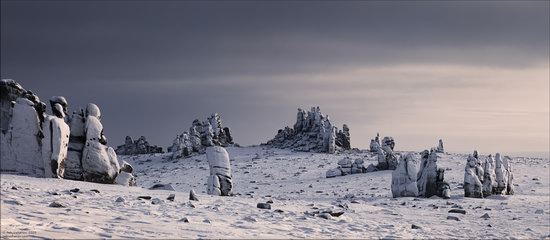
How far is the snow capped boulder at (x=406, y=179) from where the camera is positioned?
31.8 metres

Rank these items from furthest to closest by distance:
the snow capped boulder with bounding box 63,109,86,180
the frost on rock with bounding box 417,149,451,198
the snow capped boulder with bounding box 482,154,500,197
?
the snow capped boulder with bounding box 482,154,500,197, the frost on rock with bounding box 417,149,451,198, the snow capped boulder with bounding box 63,109,86,180

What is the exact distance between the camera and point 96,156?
915 inches

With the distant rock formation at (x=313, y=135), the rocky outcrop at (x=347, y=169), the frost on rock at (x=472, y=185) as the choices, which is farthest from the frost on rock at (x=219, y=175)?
the distant rock formation at (x=313, y=135)

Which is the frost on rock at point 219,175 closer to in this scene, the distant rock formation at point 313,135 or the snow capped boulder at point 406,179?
the snow capped boulder at point 406,179

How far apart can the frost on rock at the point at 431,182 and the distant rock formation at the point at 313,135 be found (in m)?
30.4

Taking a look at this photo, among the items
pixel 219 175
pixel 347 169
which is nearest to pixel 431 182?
pixel 219 175

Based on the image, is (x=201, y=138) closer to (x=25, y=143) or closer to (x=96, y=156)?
(x=96, y=156)

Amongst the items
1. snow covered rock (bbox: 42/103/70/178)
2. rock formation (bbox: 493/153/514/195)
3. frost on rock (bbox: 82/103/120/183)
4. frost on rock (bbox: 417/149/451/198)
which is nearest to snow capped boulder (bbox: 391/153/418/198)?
frost on rock (bbox: 417/149/451/198)

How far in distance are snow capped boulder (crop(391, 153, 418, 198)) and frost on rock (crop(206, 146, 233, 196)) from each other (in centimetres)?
1073

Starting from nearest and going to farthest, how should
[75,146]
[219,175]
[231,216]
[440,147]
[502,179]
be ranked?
[231,216] → [75,146] → [219,175] → [502,179] → [440,147]

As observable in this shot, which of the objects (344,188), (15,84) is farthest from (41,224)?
(344,188)

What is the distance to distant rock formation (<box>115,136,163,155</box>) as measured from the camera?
7769 cm

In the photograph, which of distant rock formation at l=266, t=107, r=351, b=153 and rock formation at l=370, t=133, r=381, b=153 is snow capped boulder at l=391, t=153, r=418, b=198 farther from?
rock formation at l=370, t=133, r=381, b=153

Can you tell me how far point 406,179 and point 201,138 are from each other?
4053 centimetres
